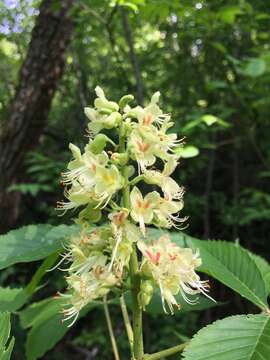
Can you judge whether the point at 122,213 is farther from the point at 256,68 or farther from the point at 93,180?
the point at 256,68

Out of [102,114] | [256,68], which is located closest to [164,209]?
[102,114]

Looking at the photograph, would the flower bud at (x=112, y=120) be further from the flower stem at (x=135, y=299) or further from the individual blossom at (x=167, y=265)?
the individual blossom at (x=167, y=265)

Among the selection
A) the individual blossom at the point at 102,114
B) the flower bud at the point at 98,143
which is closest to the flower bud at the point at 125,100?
the individual blossom at the point at 102,114

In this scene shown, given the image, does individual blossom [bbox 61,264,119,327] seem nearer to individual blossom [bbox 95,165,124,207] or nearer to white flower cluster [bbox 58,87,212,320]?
white flower cluster [bbox 58,87,212,320]

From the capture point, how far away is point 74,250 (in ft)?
4.03

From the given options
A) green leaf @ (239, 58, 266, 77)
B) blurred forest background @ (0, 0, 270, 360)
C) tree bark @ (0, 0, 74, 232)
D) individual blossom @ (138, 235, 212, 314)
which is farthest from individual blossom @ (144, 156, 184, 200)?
tree bark @ (0, 0, 74, 232)

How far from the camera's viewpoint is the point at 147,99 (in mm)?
4621

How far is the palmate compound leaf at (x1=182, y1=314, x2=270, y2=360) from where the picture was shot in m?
0.95

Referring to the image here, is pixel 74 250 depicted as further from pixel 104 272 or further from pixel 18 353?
pixel 18 353

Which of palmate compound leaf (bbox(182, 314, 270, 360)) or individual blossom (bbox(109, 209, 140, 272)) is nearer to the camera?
palmate compound leaf (bbox(182, 314, 270, 360))

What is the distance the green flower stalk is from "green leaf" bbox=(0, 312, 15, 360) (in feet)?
0.58

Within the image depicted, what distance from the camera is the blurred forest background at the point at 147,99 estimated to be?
3857 mm

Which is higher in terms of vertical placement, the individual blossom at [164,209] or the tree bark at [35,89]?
the tree bark at [35,89]

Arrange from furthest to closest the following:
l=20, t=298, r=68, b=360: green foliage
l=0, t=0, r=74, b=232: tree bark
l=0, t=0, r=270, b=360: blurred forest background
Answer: l=0, t=0, r=74, b=232: tree bark < l=0, t=0, r=270, b=360: blurred forest background < l=20, t=298, r=68, b=360: green foliage
